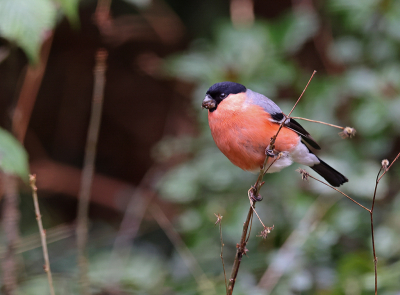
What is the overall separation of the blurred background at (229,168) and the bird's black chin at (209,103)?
91 centimetres

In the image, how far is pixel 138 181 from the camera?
610 cm

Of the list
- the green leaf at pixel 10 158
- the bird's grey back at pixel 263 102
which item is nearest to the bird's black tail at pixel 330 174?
the bird's grey back at pixel 263 102

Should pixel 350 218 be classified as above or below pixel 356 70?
below

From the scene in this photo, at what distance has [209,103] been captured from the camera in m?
2.44

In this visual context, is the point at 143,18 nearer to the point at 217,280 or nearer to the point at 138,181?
the point at 138,181

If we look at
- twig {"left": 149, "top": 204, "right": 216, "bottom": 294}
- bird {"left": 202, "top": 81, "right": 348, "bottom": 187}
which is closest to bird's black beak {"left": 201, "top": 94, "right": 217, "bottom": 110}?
bird {"left": 202, "top": 81, "right": 348, "bottom": 187}

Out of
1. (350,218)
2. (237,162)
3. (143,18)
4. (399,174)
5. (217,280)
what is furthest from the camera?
(143,18)

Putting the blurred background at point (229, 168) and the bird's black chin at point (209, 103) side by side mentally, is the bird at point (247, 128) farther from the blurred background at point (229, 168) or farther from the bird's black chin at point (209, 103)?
the blurred background at point (229, 168)

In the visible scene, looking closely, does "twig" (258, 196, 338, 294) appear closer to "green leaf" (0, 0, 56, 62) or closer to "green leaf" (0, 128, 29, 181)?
"green leaf" (0, 128, 29, 181)

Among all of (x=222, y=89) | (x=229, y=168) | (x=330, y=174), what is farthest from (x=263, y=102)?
(x=229, y=168)

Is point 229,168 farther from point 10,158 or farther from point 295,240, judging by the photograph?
point 10,158

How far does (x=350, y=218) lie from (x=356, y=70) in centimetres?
136

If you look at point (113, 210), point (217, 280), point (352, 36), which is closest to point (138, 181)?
point (113, 210)

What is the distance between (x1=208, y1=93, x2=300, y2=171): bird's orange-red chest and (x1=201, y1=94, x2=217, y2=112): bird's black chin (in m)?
0.03
